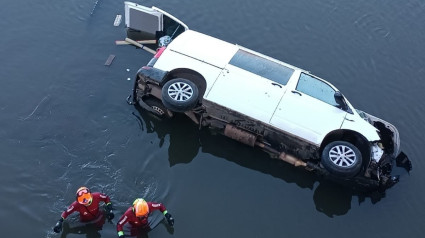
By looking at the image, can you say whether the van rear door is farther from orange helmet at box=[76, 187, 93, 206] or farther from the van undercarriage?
orange helmet at box=[76, 187, 93, 206]

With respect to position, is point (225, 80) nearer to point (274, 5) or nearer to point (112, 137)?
point (112, 137)

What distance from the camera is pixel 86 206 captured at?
35.8 feet

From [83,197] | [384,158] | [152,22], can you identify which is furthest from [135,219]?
[152,22]

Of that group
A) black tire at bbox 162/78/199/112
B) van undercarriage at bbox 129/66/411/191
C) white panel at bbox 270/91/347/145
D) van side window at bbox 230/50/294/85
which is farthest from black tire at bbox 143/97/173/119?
white panel at bbox 270/91/347/145

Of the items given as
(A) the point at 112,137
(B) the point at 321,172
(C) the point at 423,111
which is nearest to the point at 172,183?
(A) the point at 112,137

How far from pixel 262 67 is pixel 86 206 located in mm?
5791

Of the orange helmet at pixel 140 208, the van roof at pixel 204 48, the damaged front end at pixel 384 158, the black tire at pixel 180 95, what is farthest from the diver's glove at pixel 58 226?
the damaged front end at pixel 384 158

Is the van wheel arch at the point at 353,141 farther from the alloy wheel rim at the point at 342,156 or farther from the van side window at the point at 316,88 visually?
the van side window at the point at 316,88

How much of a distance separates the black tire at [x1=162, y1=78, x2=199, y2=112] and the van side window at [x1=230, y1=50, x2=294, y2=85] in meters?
1.39

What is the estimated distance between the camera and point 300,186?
13086mm

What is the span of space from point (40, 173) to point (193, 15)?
7.74 metres

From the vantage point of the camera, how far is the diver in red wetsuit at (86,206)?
1063 centimetres

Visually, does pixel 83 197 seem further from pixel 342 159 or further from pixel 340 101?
pixel 340 101

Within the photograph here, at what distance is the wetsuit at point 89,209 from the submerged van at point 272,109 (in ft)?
9.49
